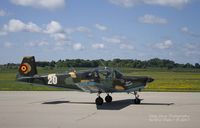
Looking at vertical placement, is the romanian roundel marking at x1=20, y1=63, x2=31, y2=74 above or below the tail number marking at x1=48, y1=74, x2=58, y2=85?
above

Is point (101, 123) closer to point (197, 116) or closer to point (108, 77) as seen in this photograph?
point (197, 116)

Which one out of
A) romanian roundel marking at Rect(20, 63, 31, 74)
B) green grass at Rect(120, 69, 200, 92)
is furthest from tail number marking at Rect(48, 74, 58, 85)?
green grass at Rect(120, 69, 200, 92)

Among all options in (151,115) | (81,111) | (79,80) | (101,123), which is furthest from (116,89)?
(101,123)

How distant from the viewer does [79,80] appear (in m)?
21.0

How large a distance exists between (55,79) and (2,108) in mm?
4491

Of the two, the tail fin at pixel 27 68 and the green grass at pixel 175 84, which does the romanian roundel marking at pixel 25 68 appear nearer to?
the tail fin at pixel 27 68

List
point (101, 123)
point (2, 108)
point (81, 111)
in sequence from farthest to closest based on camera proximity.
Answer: point (2, 108), point (81, 111), point (101, 123)

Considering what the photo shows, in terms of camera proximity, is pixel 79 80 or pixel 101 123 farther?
pixel 79 80

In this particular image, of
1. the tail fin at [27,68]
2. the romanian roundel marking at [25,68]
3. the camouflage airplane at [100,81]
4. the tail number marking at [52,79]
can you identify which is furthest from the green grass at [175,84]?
the romanian roundel marking at [25,68]

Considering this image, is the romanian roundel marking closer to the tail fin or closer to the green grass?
the tail fin

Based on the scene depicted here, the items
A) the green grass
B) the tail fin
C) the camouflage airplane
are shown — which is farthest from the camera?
the green grass

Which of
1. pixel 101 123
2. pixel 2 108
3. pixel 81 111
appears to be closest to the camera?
pixel 101 123

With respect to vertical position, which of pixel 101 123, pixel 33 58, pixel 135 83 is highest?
pixel 33 58

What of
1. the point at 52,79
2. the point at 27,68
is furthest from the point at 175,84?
the point at 27,68
